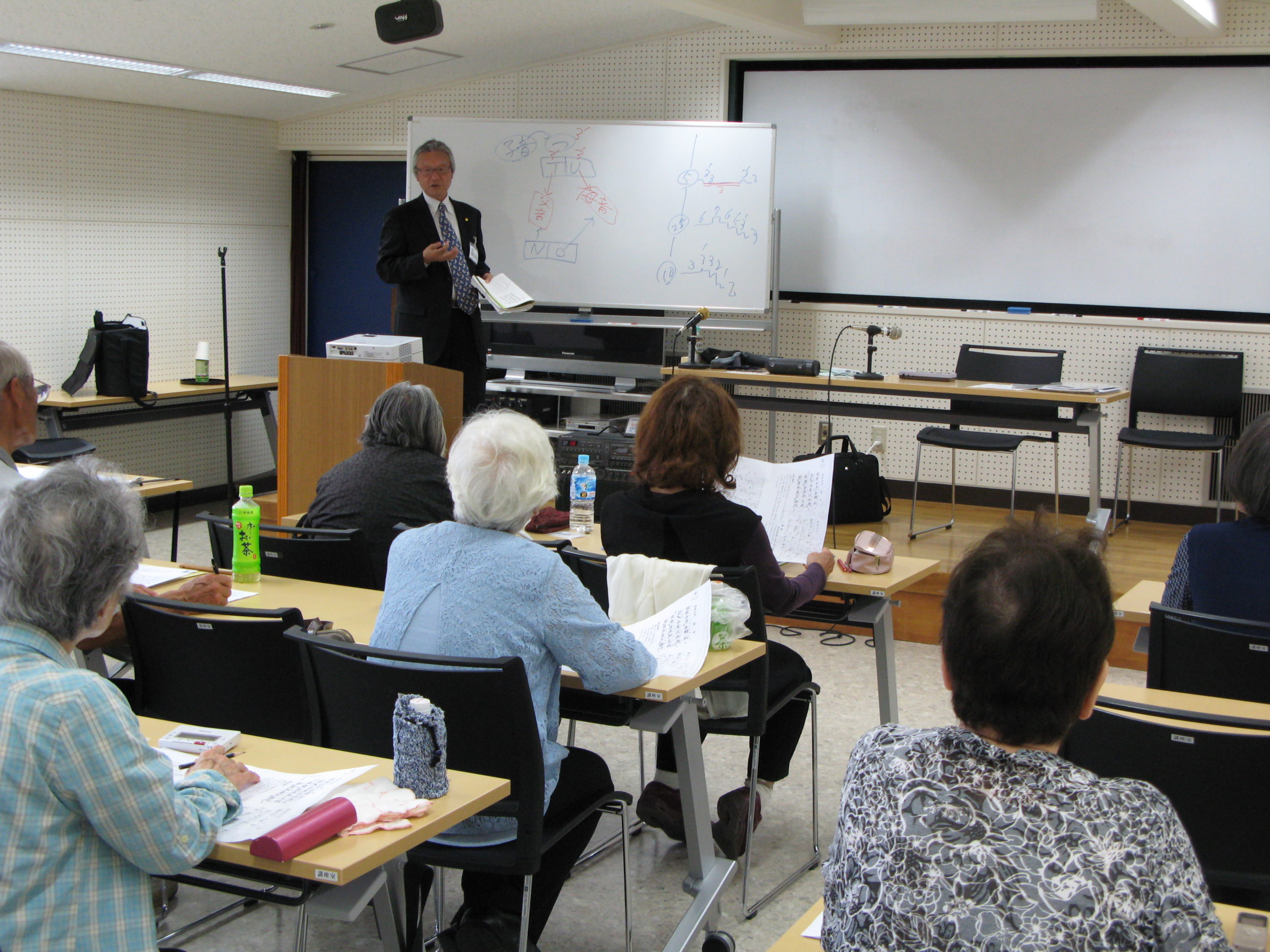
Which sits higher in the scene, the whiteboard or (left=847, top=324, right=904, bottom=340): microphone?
the whiteboard

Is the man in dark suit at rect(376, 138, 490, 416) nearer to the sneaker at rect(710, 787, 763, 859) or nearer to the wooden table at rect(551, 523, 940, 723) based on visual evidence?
the wooden table at rect(551, 523, 940, 723)

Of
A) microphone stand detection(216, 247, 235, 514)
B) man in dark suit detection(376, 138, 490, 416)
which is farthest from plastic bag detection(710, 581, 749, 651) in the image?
microphone stand detection(216, 247, 235, 514)

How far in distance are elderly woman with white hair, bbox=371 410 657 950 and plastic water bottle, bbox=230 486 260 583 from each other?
764 mm

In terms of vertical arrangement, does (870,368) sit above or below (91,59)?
below

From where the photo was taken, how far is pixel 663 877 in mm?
3004

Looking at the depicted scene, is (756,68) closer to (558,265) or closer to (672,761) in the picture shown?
(558,265)

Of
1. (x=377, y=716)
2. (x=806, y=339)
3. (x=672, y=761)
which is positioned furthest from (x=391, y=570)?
(x=806, y=339)

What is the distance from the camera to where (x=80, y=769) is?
1324 mm

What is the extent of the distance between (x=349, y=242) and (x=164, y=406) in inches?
76.0

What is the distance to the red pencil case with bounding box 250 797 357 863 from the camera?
1431 millimetres

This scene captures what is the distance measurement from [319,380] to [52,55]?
2.10 m

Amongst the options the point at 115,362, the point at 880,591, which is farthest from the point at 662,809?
the point at 115,362

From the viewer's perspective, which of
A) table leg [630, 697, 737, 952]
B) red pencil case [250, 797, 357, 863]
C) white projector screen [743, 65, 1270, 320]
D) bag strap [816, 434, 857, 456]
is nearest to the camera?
red pencil case [250, 797, 357, 863]

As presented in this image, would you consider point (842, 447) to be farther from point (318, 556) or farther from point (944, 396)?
point (318, 556)
